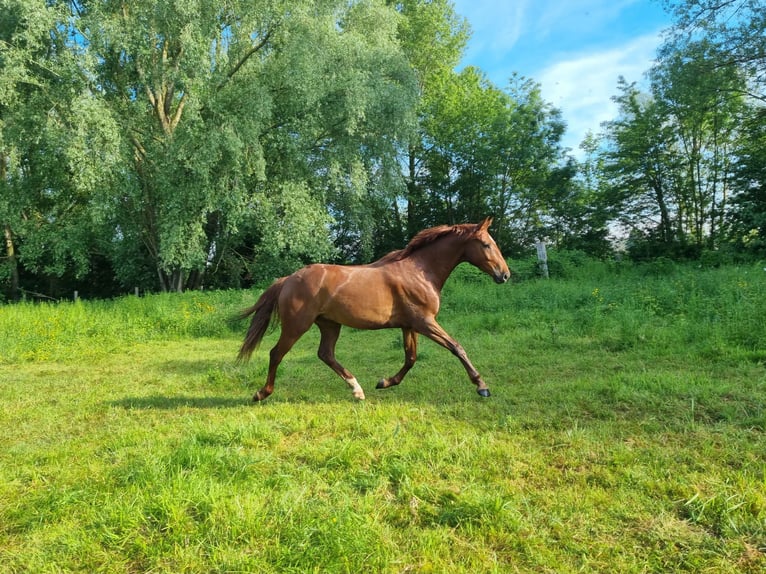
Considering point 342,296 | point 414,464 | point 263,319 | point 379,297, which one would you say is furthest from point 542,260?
point 414,464

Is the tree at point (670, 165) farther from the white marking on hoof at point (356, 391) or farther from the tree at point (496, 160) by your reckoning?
the white marking on hoof at point (356, 391)

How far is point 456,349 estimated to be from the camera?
14.9ft

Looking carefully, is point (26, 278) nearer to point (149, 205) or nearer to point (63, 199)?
point (63, 199)

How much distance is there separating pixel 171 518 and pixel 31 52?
637 inches

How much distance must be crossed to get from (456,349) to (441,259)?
1073mm

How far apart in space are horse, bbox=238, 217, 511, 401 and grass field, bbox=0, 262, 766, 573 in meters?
0.50

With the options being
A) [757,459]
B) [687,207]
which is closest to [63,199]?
[757,459]

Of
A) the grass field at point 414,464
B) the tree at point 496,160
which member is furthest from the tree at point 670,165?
→ the grass field at point 414,464

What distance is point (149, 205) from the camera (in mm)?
15297

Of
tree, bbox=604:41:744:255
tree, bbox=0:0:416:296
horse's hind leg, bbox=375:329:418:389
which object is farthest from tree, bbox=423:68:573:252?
horse's hind leg, bbox=375:329:418:389

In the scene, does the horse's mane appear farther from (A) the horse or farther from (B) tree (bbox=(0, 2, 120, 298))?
(B) tree (bbox=(0, 2, 120, 298))

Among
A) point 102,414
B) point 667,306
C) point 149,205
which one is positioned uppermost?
point 149,205

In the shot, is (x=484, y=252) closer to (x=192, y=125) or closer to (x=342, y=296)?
(x=342, y=296)

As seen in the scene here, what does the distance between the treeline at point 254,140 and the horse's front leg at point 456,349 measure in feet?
35.5
